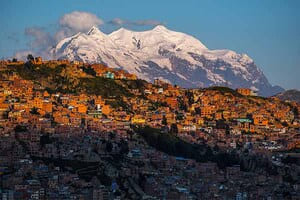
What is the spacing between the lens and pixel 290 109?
98.9m

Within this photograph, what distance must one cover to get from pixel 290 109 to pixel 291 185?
133 ft

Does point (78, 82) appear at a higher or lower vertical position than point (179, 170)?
higher

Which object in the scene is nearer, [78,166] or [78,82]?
[78,166]

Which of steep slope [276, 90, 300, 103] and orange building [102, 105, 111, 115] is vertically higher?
steep slope [276, 90, 300, 103]

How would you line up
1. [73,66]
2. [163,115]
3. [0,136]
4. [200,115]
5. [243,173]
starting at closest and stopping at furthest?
[0,136] → [243,173] → [163,115] → [200,115] → [73,66]

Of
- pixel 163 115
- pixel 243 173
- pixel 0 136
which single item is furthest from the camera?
pixel 163 115

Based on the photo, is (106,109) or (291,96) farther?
(291,96)

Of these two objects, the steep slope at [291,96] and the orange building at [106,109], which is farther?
the steep slope at [291,96]

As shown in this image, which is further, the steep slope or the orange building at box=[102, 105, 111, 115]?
the steep slope

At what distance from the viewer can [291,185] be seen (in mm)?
59031

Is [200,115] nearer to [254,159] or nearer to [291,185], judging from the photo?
[254,159]

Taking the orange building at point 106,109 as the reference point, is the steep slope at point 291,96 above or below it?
above

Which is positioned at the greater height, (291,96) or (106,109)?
(291,96)

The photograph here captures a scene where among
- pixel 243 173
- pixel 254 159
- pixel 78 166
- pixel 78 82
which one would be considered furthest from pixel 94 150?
pixel 78 82
